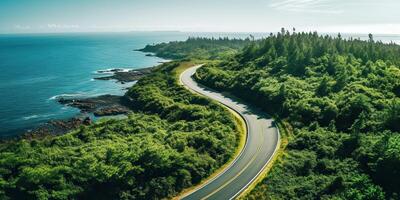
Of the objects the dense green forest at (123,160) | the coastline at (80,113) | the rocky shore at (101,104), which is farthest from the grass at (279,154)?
the rocky shore at (101,104)

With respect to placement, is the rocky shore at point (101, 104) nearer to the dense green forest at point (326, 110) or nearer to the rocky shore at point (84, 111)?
the rocky shore at point (84, 111)

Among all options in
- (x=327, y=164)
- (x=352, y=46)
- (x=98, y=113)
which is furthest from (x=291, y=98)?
(x=352, y=46)

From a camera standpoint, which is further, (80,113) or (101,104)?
(101,104)

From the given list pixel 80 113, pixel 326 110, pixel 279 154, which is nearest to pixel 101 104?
pixel 80 113

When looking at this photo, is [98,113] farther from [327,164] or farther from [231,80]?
[327,164]

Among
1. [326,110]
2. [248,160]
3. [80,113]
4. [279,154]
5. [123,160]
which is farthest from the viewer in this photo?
[80,113]

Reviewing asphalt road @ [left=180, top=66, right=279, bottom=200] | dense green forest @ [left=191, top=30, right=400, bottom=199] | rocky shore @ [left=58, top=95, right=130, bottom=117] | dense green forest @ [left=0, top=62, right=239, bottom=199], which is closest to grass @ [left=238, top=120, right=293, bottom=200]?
asphalt road @ [left=180, top=66, right=279, bottom=200]

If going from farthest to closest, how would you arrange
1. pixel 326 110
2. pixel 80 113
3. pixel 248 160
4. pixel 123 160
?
1. pixel 80 113
2. pixel 326 110
3. pixel 248 160
4. pixel 123 160

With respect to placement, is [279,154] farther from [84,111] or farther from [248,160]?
[84,111]
